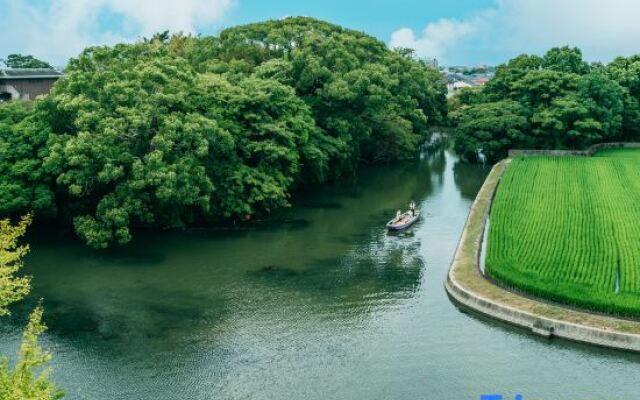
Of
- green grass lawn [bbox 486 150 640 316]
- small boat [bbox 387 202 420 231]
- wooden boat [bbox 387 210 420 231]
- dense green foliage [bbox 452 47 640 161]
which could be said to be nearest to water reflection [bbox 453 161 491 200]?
dense green foliage [bbox 452 47 640 161]

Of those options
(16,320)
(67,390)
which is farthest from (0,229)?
(16,320)

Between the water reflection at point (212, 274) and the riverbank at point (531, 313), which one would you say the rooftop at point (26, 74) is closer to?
the water reflection at point (212, 274)

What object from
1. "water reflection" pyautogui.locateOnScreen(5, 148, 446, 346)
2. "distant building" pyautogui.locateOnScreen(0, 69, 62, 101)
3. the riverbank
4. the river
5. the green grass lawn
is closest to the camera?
the river

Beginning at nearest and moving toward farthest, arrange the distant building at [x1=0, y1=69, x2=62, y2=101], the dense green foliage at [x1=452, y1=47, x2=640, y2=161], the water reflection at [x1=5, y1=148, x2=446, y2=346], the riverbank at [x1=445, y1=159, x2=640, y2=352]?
1. the riverbank at [x1=445, y1=159, x2=640, y2=352]
2. the water reflection at [x1=5, y1=148, x2=446, y2=346]
3. the distant building at [x1=0, y1=69, x2=62, y2=101]
4. the dense green foliage at [x1=452, y1=47, x2=640, y2=161]

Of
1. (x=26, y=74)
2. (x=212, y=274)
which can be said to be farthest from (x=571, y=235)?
(x=26, y=74)

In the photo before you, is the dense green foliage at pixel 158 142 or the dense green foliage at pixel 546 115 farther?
the dense green foliage at pixel 546 115

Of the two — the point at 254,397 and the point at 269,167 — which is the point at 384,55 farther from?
the point at 254,397

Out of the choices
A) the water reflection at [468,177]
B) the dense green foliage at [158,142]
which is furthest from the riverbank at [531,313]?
the water reflection at [468,177]

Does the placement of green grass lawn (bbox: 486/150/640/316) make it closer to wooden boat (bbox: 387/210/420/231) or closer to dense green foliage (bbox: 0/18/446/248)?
wooden boat (bbox: 387/210/420/231)
